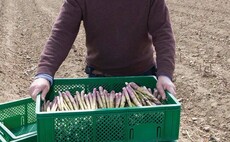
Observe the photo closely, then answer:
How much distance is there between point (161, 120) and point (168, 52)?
598 millimetres

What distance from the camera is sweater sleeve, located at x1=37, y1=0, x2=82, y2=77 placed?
2.49 meters

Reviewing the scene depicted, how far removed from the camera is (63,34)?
8.45 ft

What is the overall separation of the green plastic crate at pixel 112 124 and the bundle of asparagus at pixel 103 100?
115 mm

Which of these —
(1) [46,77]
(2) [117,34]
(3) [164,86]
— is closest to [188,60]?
(2) [117,34]

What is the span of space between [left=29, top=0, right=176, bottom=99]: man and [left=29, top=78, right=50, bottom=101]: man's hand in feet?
0.53

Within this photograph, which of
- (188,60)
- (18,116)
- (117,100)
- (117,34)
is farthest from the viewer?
(188,60)

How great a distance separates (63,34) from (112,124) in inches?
32.3

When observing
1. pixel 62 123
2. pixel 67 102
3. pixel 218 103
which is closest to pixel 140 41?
pixel 67 102

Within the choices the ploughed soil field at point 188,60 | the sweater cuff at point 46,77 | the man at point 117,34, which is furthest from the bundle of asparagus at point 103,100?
the ploughed soil field at point 188,60

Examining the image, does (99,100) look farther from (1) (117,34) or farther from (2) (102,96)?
(1) (117,34)

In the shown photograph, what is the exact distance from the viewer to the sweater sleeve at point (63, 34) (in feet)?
8.15

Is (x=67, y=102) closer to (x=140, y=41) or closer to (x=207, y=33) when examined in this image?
(x=140, y=41)

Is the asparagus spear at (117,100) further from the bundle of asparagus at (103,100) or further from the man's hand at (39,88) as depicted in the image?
the man's hand at (39,88)

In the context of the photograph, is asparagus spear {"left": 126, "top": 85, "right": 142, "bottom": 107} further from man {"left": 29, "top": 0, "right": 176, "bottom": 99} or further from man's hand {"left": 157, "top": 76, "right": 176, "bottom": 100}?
man {"left": 29, "top": 0, "right": 176, "bottom": 99}
